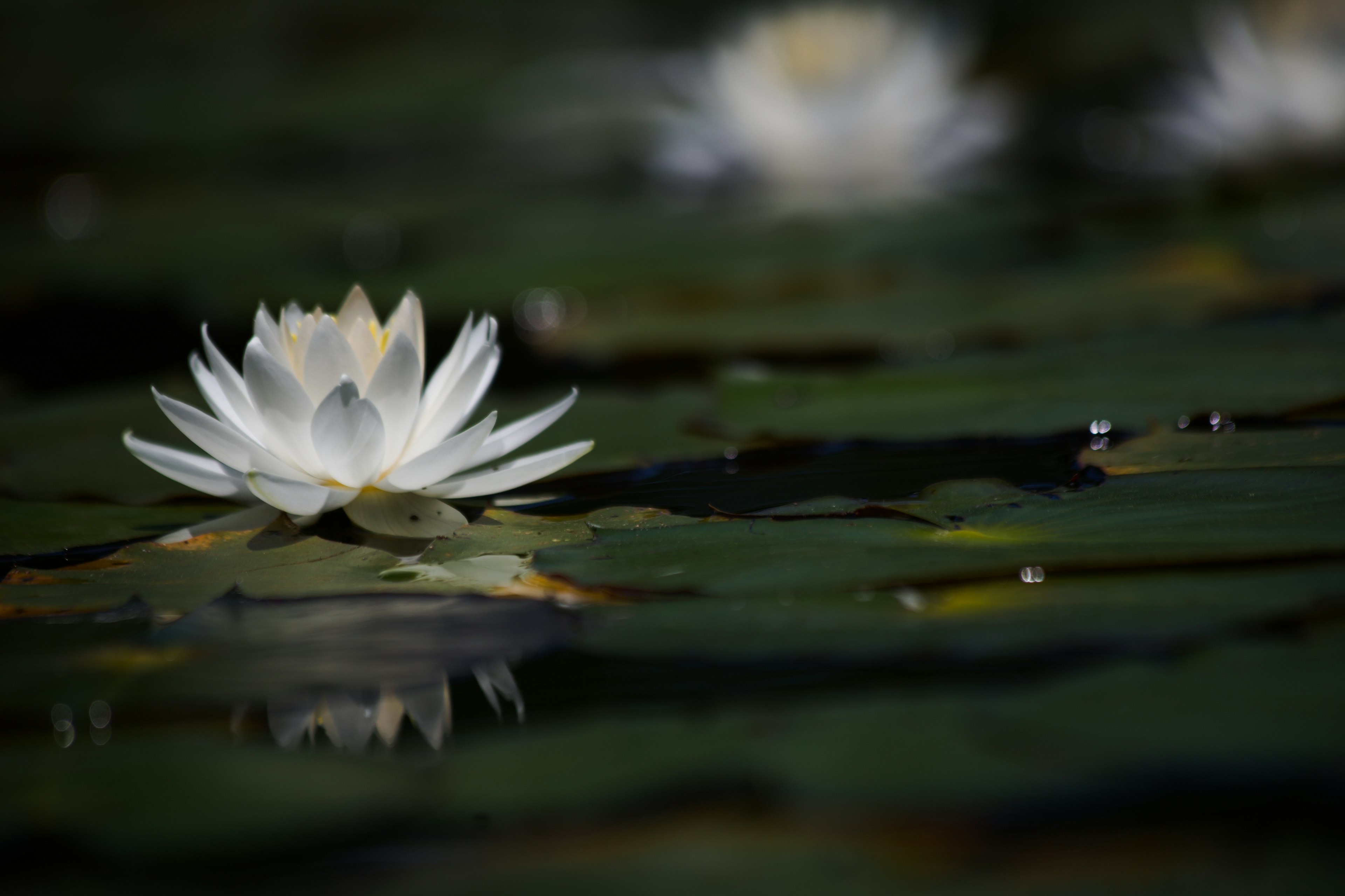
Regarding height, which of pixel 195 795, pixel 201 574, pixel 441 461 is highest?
pixel 441 461

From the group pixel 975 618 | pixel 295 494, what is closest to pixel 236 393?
pixel 295 494

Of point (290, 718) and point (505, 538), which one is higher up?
point (505, 538)

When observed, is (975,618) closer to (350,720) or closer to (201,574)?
(350,720)

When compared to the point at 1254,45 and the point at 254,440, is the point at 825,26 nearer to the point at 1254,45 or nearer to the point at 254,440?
the point at 1254,45

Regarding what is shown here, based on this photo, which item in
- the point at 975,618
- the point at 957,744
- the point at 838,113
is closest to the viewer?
the point at 957,744

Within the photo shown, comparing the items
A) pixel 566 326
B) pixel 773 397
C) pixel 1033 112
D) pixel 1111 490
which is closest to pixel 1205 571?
pixel 1111 490

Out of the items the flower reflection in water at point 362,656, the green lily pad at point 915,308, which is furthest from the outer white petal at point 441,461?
the green lily pad at point 915,308

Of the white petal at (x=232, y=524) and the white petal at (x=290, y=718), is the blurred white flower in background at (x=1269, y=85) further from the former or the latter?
the white petal at (x=290, y=718)

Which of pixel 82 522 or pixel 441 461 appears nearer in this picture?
pixel 441 461
